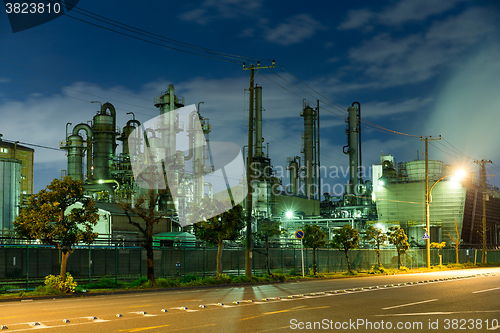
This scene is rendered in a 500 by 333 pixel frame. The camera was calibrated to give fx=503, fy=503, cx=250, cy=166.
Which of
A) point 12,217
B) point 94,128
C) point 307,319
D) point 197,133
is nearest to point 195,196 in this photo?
point 197,133

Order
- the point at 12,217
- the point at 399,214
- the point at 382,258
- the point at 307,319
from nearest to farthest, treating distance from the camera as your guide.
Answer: the point at 307,319
the point at 12,217
the point at 382,258
the point at 399,214

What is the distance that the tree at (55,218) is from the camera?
2383cm

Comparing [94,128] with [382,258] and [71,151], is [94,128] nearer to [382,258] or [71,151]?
[71,151]

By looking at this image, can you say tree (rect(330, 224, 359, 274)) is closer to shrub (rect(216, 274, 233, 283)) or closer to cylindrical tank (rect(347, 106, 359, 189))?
shrub (rect(216, 274, 233, 283))

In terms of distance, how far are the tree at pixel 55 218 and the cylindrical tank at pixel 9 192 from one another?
3058 centimetres

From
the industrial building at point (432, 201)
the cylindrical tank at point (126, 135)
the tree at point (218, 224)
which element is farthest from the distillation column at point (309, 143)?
the tree at point (218, 224)

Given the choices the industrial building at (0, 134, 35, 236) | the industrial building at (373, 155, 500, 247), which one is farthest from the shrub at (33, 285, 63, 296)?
the industrial building at (373, 155, 500, 247)


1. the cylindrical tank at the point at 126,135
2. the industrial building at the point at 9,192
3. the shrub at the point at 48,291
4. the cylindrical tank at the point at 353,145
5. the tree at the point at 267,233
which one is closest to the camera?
the shrub at the point at 48,291

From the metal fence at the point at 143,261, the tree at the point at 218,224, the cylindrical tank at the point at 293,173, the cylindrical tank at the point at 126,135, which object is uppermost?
the cylindrical tank at the point at 126,135

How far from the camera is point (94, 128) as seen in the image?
65625mm

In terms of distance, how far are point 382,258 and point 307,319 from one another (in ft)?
150

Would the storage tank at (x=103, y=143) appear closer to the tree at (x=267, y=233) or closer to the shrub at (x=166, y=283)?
the tree at (x=267, y=233)

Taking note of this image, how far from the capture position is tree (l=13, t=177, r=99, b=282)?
938 inches

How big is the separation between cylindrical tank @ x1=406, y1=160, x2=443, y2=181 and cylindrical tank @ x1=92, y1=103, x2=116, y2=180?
172 ft
